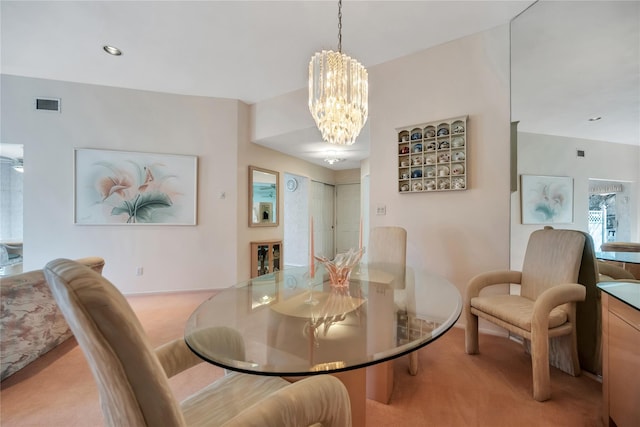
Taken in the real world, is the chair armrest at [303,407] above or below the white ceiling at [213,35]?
below

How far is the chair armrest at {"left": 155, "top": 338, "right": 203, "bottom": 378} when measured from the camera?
94 centimetres

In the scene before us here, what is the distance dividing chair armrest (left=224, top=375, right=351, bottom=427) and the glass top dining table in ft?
0.16

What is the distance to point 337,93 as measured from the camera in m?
1.90

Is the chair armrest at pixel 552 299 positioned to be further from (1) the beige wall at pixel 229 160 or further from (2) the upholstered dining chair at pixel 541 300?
(1) the beige wall at pixel 229 160

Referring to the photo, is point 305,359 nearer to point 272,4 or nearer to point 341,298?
point 341,298

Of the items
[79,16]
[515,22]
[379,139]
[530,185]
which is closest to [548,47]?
[515,22]

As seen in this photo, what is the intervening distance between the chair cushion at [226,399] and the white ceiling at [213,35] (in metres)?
2.61

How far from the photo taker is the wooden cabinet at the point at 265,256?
4129 millimetres

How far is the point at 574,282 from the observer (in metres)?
1.70

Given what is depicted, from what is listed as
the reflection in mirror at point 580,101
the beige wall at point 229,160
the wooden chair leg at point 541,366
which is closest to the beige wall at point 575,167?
the reflection in mirror at point 580,101

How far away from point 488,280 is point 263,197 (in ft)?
10.9

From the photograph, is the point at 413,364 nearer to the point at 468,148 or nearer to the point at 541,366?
the point at 541,366

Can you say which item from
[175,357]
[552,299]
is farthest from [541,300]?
[175,357]

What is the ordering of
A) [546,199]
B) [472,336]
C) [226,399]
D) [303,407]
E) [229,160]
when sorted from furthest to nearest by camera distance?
1. [229,160]
2. [546,199]
3. [472,336]
4. [226,399]
5. [303,407]
